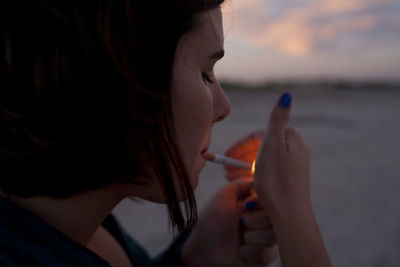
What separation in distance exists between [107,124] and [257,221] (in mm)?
551

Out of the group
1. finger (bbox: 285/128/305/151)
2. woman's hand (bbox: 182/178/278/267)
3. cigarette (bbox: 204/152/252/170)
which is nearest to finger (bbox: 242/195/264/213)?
woman's hand (bbox: 182/178/278/267)

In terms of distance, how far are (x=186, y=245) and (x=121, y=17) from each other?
78cm

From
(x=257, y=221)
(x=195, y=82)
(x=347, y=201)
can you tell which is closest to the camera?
(x=195, y=82)

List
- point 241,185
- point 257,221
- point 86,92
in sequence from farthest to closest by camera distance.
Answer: point 241,185, point 257,221, point 86,92

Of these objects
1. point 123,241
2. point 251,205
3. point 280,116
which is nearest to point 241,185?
point 251,205

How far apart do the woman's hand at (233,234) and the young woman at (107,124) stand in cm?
17

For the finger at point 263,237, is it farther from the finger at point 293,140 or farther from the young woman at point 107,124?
the finger at point 293,140

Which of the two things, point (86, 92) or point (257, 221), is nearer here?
point (86, 92)

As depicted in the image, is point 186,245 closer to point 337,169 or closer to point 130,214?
point 130,214

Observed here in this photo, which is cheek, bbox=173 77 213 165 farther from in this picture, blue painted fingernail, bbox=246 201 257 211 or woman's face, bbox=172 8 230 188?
blue painted fingernail, bbox=246 201 257 211

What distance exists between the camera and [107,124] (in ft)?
1.61

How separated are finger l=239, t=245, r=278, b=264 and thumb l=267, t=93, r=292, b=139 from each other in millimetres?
366

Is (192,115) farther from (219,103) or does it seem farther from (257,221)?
(257,221)

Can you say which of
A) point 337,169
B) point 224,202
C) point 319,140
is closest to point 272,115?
point 224,202
